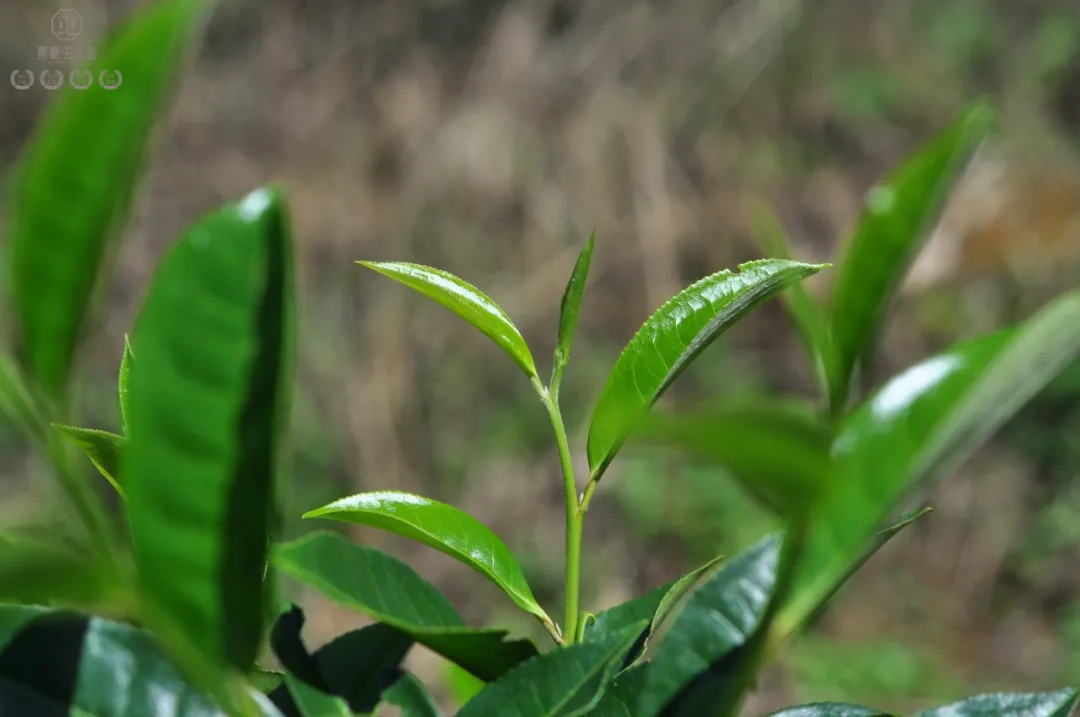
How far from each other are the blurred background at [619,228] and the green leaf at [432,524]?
2.51 m

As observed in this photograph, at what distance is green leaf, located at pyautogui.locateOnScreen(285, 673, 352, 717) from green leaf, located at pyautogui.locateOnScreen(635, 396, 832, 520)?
162 millimetres

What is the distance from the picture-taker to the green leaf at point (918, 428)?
0.22 metres

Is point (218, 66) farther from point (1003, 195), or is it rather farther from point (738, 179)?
point (1003, 195)

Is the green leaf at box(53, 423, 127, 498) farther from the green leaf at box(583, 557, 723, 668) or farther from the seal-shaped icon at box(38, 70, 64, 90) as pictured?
the seal-shaped icon at box(38, 70, 64, 90)

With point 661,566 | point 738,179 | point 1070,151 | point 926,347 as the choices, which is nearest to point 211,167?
point 738,179

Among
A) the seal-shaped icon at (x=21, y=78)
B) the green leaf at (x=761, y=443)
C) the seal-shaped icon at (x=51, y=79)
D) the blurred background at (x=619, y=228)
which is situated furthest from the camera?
the seal-shaped icon at (x=21, y=78)

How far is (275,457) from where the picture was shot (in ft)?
0.71

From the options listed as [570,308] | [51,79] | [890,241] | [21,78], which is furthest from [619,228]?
[890,241]

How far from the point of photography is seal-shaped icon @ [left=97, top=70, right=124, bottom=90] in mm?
203

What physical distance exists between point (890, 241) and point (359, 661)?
25 cm

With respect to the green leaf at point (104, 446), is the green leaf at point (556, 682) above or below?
below

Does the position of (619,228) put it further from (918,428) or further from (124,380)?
(918,428)

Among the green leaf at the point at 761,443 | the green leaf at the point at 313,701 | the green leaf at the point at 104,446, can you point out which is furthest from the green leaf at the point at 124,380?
the green leaf at the point at 761,443

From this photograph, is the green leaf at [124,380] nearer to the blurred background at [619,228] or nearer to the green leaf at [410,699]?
the green leaf at [410,699]
